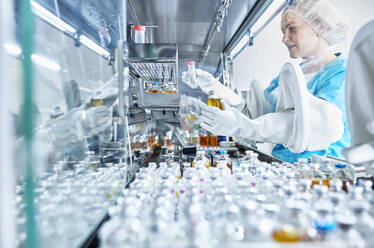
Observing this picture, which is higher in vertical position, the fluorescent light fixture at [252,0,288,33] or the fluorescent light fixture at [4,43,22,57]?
the fluorescent light fixture at [252,0,288,33]

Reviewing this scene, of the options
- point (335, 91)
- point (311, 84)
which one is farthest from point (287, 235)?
point (311, 84)

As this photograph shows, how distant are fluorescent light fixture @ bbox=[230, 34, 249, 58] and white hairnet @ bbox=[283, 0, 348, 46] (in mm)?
1338

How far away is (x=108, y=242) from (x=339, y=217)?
19.4 inches

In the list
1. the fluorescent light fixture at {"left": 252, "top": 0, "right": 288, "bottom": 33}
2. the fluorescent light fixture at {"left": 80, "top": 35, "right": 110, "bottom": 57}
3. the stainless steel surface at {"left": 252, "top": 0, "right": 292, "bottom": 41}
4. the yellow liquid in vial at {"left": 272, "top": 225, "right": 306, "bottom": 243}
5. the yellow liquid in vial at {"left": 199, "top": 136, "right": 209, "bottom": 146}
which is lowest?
the yellow liquid in vial at {"left": 272, "top": 225, "right": 306, "bottom": 243}

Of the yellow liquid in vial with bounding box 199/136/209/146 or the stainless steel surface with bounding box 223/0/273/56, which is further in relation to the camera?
the yellow liquid in vial with bounding box 199/136/209/146

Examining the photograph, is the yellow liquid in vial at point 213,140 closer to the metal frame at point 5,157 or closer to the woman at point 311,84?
the woman at point 311,84

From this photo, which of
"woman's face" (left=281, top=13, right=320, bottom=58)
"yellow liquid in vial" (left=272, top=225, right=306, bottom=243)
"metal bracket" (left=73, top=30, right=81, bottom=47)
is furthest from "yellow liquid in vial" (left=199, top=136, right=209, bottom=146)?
"yellow liquid in vial" (left=272, top=225, right=306, bottom=243)

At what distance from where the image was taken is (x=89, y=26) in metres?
0.85

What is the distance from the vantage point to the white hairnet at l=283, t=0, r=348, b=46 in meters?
1.29

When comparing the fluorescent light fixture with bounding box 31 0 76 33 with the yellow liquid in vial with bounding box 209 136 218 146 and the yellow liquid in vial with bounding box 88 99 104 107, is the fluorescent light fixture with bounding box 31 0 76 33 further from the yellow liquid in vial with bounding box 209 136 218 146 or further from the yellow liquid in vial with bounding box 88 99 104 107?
the yellow liquid in vial with bounding box 209 136 218 146

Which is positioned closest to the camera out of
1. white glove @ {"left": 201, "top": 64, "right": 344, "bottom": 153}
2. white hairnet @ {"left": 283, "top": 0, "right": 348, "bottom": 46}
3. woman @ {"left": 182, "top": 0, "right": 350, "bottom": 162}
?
white glove @ {"left": 201, "top": 64, "right": 344, "bottom": 153}

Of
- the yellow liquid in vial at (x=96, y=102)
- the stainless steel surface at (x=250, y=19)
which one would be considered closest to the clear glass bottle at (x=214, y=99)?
the stainless steel surface at (x=250, y=19)

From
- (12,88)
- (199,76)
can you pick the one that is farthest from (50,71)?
(199,76)

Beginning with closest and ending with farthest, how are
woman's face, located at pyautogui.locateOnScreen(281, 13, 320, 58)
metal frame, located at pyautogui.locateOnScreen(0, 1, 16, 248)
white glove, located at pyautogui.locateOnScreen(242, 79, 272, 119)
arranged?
metal frame, located at pyautogui.locateOnScreen(0, 1, 16, 248)
woman's face, located at pyautogui.locateOnScreen(281, 13, 320, 58)
white glove, located at pyautogui.locateOnScreen(242, 79, 272, 119)
